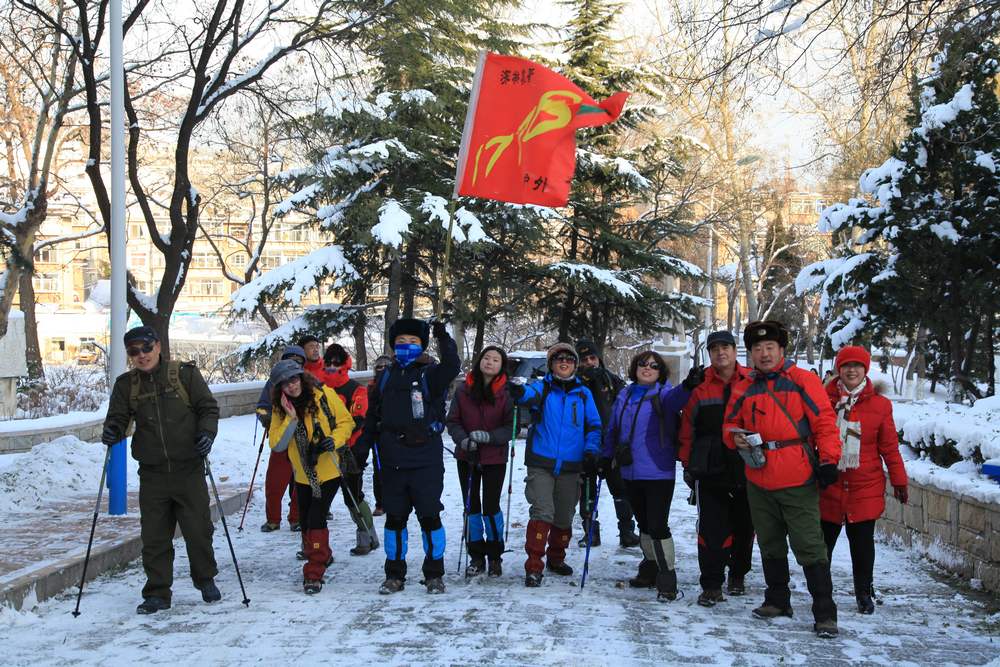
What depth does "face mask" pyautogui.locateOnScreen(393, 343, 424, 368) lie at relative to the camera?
23.3 feet

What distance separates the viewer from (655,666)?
5137mm

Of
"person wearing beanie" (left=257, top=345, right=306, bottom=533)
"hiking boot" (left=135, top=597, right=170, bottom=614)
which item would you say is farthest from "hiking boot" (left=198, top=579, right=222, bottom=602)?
"person wearing beanie" (left=257, top=345, right=306, bottom=533)

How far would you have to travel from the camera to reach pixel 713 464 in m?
6.74

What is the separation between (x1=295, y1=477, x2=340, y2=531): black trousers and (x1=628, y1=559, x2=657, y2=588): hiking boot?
2238mm

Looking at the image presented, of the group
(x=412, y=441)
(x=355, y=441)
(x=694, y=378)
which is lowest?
(x=355, y=441)

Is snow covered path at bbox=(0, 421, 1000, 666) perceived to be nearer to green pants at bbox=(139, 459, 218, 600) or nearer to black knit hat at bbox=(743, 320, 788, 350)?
green pants at bbox=(139, 459, 218, 600)

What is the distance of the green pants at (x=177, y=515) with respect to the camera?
21.6ft

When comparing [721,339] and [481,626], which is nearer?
[481,626]

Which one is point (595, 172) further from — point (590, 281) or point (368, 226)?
point (368, 226)

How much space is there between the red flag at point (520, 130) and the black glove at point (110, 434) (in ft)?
12.9

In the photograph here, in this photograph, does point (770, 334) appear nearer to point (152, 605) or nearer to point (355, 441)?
point (355, 441)

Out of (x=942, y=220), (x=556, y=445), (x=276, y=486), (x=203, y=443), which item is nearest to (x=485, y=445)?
(x=556, y=445)

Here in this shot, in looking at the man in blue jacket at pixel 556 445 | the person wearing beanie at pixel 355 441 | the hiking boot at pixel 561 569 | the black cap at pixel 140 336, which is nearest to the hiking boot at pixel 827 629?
the man in blue jacket at pixel 556 445

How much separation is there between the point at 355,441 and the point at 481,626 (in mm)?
2494
